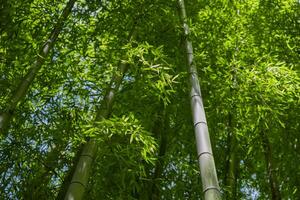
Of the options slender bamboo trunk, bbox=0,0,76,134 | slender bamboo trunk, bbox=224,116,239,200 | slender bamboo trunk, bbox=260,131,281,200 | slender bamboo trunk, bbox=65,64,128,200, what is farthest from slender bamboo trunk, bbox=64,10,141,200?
slender bamboo trunk, bbox=260,131,281,200

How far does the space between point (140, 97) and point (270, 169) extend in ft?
4.20

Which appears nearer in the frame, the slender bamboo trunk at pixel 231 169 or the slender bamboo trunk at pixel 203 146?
the slender bamboo trunk at pixel 203 146

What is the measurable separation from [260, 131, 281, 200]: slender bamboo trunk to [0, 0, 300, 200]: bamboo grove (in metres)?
0.01

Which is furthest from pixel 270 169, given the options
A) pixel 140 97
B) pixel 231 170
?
pixel 140 97

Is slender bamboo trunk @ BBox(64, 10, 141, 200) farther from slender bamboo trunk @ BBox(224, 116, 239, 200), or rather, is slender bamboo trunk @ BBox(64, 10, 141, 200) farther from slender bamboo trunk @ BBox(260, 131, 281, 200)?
slender bamboo trunk @ BBox(260, 131, 281, 200)

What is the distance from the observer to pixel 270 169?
351 centimetres

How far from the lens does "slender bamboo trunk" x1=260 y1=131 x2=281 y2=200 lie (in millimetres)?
3373

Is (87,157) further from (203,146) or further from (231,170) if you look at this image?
(231,170)

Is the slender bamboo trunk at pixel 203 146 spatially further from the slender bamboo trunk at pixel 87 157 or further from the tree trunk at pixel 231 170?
the tree trunk at pixel 231 170

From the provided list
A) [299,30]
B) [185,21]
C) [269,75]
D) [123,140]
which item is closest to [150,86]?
[123,140]

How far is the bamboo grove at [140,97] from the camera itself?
3078 mm

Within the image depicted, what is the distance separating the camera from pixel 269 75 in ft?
11.0

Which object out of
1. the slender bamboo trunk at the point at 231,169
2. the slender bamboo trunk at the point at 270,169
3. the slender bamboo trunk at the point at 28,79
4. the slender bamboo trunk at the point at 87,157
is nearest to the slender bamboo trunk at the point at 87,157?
the slender bamboo trunk at the point at 87,157

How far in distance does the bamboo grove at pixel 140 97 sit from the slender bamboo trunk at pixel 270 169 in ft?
0.04
